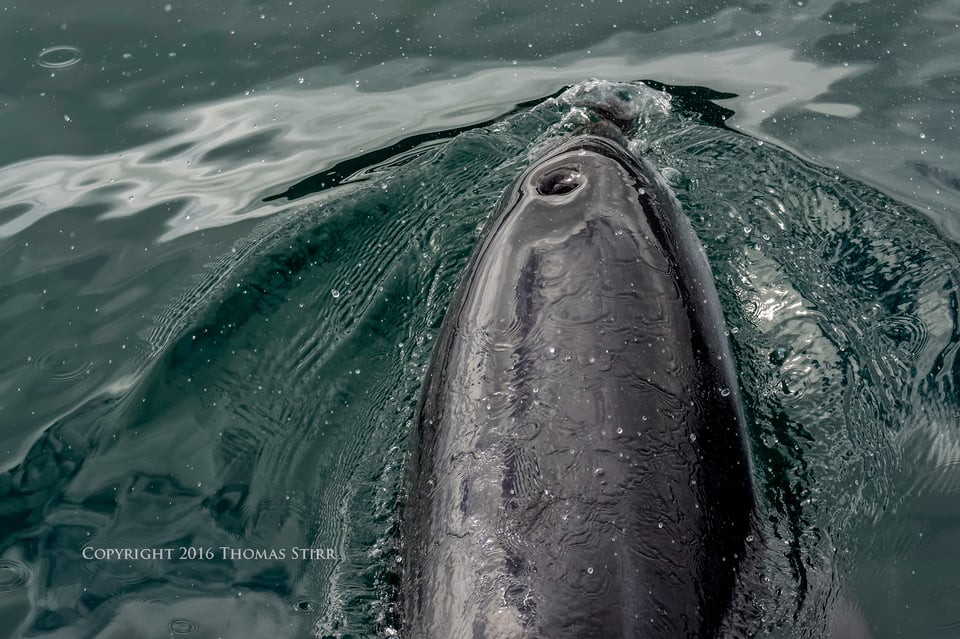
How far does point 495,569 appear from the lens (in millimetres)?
3549

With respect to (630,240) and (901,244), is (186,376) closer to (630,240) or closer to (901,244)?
(630,240)

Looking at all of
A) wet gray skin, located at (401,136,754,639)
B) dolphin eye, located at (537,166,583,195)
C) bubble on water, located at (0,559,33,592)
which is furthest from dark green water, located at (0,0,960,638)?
dolphin eye, located at (537,166,583,195)

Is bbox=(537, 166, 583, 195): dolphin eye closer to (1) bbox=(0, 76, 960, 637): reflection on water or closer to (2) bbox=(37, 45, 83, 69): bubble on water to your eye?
(1) bbox=(0, 76, 960, 637): reflection on water

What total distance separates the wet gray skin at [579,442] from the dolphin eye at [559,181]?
27mm

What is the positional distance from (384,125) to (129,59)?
2.26m

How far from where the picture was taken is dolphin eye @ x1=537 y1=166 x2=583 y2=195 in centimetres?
496

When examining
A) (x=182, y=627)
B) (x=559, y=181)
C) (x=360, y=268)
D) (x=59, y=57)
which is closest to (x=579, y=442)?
(x=559, y=181)

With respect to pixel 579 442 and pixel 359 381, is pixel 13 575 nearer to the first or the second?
pixel 359 381

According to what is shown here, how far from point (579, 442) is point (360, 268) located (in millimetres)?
3082

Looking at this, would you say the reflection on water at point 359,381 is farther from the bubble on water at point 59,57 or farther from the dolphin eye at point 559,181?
the bubble on water at point 59,57

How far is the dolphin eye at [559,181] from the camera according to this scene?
16.3 ft

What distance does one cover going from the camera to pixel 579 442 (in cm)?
379

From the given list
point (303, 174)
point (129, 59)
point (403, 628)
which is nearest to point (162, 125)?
point (129, 59)

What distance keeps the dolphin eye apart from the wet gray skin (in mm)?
27
